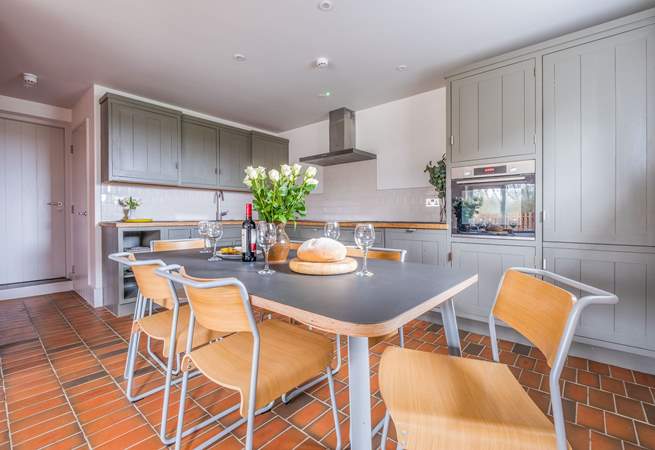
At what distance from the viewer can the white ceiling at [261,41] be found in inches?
79.4

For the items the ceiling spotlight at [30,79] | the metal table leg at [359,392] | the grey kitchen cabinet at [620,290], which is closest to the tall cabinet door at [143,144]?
the ceiling spotlight at [30,79]

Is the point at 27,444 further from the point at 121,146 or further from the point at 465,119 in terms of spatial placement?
the point at 465,119

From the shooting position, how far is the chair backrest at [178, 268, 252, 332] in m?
0.90

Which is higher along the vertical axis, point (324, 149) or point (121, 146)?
point (324, 149)

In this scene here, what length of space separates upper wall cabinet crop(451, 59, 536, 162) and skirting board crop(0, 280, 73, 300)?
16.1 ft

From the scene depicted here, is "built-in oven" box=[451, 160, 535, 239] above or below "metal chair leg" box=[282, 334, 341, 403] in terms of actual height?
above

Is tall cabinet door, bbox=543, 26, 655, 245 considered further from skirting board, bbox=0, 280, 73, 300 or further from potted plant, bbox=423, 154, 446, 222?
skirting board, bbox=0, 280, 73, 300

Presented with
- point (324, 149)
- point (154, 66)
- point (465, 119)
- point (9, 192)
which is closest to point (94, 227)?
point (9, 192)

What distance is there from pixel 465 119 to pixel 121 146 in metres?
3.40

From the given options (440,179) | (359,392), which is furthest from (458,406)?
(440,179)

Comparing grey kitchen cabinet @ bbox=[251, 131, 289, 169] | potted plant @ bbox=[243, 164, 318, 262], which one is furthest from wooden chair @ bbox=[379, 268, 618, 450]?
grey kitchen cabinet @ bbox=[251, 131, 289, 169]

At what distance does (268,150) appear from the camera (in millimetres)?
4699

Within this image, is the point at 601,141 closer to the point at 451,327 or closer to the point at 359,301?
the point at 451,327

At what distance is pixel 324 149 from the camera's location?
177 inches
